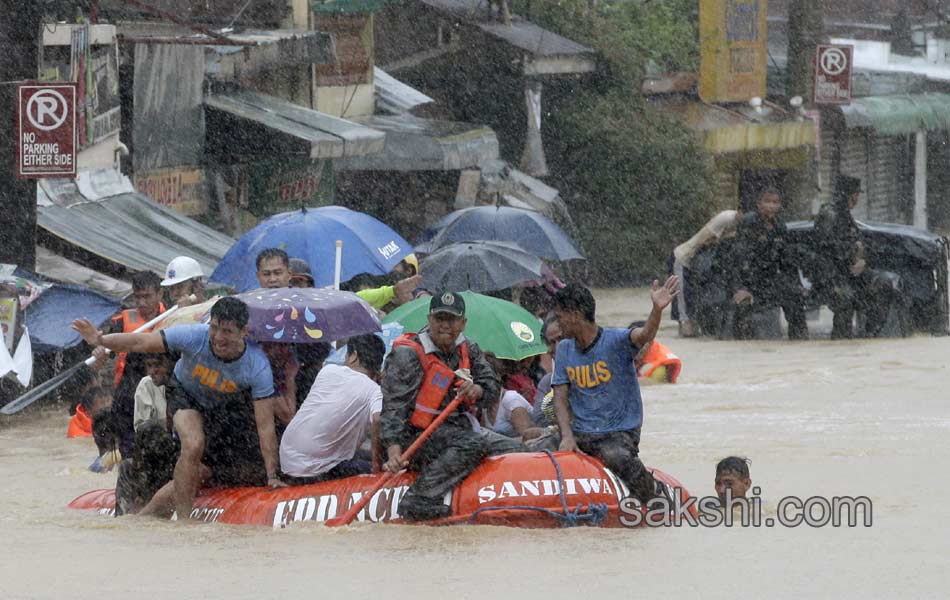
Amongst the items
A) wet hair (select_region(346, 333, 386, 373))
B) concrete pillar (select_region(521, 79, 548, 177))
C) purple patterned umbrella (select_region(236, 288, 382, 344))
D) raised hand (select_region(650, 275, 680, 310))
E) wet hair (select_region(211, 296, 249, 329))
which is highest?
raised hand (select_region(650, 275, 680, 310))

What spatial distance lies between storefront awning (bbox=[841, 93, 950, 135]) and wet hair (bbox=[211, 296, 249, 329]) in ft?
79.0

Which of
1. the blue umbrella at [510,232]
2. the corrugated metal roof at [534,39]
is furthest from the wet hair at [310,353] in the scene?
the corrugated metal roof at [534,39]

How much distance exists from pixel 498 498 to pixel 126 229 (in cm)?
861

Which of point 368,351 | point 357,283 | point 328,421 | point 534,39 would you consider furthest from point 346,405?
point 534,39

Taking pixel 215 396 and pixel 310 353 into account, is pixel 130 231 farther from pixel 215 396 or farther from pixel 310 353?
pixel 215 396

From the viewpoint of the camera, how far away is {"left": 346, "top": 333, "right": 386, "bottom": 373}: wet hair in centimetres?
933

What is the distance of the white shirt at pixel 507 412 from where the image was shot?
1009 cm

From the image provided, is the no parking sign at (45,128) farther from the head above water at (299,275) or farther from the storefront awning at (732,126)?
the storefront awning at (732,126)

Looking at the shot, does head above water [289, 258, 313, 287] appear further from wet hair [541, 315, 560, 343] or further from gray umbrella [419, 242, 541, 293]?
gray umbrella [419, 242, 541, 293]

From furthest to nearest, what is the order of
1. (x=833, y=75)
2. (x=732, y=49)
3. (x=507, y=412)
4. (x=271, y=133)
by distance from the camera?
(x=833, y=75)
(x=732, y=49)
(x=271, y=133)
(x=507, y=412)

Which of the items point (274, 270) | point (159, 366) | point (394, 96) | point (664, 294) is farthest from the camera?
point (394, 96)

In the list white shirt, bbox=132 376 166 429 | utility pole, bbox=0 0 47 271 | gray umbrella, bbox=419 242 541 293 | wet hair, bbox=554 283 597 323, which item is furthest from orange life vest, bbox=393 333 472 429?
utility pole, bbox=0 0 47 271

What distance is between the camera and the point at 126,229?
53.9 feet

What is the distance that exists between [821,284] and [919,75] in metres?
17.9
